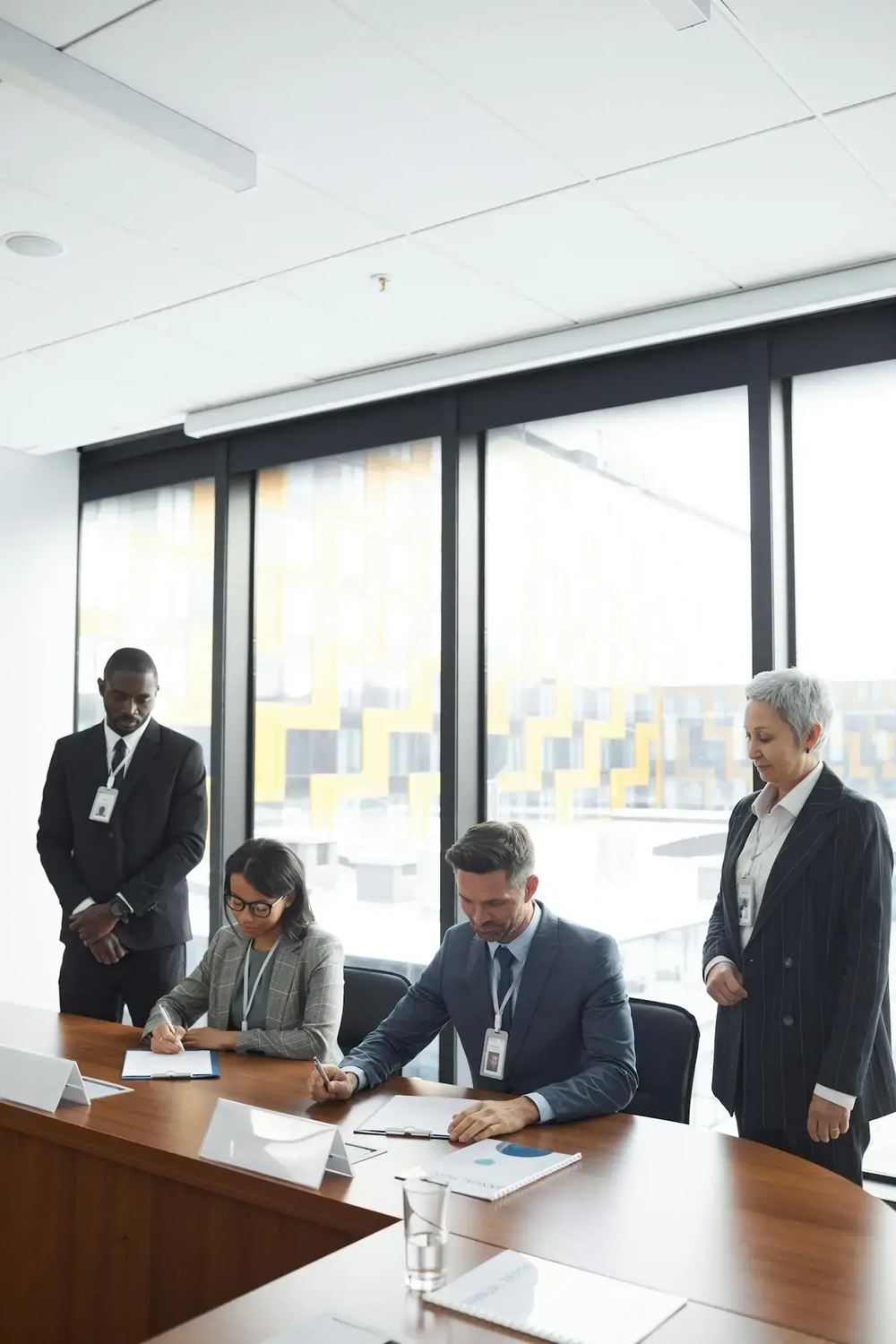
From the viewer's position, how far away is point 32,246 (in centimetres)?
348

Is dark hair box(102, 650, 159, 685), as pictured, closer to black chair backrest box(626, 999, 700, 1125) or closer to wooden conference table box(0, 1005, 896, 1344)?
wooden conference table box(0, 1005, 896, 1344)

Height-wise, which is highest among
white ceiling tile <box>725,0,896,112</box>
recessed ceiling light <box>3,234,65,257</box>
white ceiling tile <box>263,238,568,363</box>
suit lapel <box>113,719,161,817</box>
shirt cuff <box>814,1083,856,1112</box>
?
white ceiling tile <box>263,238,568,363</box>

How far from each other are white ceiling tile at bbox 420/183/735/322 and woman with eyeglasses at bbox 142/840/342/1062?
71.7 inches

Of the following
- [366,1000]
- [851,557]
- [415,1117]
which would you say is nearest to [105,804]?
[366,1000]

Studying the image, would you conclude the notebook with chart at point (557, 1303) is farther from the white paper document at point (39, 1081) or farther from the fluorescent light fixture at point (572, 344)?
the fluorescent light fixture at point (572, 344)

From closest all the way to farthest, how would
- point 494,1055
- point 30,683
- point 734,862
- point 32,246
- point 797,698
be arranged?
1. point 494,1055
2. point 797,698
3. point 734,862
4. point 32,246
5. point 30,683

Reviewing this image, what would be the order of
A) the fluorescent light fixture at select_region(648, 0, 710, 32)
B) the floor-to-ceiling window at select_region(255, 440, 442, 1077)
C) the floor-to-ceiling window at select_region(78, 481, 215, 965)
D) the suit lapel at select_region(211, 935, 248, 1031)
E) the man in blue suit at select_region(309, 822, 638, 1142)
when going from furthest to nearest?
1. the floor-to-ceiling window at select_region(78, 481, 215, 965)
2. the floor-to-ceiling window at select_region(255, 440, 442, 1077)
3. the suit lapel at select_region(211, 935, 248, 1031)
4. the man in blue suit at select_region(309, 822, 638, 1142)
5. the fluorescent light fixture at select_region(648, 0, 710, 32)

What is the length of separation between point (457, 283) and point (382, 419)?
1.38 meters

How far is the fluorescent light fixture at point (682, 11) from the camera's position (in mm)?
2168

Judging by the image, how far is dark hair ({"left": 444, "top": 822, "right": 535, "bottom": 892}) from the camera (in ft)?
8.77

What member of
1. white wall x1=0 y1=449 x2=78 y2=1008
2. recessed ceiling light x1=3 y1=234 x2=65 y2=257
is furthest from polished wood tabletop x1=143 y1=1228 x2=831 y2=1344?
white wall x1=0 y1=449 x2=78 y2=1008

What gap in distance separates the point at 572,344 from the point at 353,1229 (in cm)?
312

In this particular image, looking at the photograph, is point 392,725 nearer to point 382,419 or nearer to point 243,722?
point 243,722

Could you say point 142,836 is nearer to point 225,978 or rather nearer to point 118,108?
point 225,978
